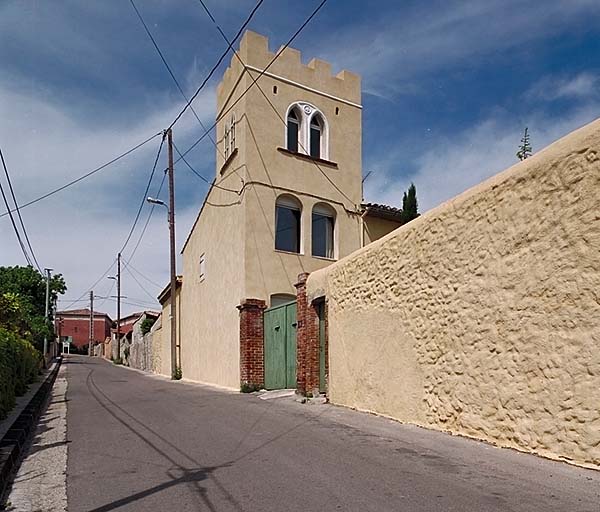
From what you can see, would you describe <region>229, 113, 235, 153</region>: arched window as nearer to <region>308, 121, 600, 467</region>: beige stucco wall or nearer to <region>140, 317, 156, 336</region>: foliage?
<region>308, 121, 600, 467</region>: beige stucco wall

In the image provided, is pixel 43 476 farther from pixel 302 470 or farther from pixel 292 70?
pixel 292 70

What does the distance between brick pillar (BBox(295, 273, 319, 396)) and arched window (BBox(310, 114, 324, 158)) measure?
6432 mm

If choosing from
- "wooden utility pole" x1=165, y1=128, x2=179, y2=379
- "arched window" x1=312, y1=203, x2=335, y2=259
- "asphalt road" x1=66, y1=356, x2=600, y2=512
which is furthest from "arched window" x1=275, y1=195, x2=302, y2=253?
"wooden utility pole" x1=165, y1=128, x2=179, y2=379

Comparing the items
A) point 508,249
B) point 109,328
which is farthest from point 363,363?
point 109,328

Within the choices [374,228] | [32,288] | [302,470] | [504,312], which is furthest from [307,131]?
[32,288]

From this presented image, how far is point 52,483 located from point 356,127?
16.2 m

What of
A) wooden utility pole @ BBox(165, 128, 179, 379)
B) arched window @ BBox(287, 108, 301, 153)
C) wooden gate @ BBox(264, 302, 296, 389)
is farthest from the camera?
wooden utility pole @ BBox(165, 128, 179, 379)

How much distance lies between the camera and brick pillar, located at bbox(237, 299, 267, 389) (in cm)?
1672

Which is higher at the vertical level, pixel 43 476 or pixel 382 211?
pixel 382 211

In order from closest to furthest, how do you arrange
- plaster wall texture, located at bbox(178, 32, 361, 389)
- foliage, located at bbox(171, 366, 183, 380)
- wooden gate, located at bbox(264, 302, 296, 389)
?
wooden gate, located at bbox(264, 302, 296, 389), plaster wall texture, located at bbox(178, 32, 361, 389), foliage, located at bbox(171, 366, 183, 380)

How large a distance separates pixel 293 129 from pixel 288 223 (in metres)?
2.95

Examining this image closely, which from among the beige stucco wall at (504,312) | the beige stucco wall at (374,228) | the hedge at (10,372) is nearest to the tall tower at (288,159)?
the beige stucco wall at (374,228)

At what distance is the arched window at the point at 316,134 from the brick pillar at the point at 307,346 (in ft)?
21.1

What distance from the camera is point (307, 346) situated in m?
13.5
